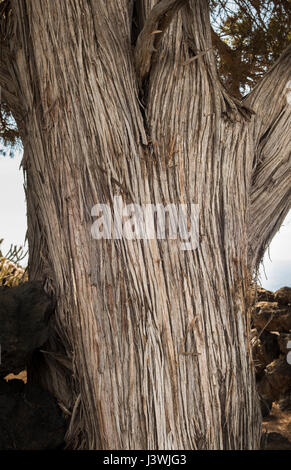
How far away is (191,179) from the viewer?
209cm

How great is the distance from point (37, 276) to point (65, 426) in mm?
768

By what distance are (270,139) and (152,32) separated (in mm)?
873

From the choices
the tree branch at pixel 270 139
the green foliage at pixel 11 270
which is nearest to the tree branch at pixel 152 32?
the tree branch at pixel 270 139

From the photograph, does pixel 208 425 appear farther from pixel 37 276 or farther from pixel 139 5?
pixel 139 5

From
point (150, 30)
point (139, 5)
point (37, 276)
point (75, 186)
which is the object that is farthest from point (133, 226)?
point (139, 5)

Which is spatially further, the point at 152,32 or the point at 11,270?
the point at 11,270

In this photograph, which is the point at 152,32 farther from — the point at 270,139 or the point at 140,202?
the point at 270,139

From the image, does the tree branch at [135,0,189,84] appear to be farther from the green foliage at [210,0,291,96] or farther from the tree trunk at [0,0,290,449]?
the green foliage at [210,0,291,96]

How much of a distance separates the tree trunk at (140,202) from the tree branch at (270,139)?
0.11 ft

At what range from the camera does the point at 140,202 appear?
199 centimetres

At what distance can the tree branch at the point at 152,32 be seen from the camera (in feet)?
6.26

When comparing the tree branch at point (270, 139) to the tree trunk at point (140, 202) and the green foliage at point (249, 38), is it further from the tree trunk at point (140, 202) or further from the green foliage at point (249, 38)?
the green foliage at point (249, 38)

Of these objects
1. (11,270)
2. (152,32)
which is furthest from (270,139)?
(11,270)

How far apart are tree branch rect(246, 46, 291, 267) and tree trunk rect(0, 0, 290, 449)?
3cm
